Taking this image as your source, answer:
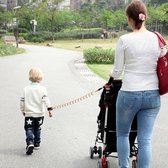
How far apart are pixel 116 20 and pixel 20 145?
176ft

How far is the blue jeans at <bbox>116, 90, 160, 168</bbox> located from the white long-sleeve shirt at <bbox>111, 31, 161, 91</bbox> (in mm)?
73

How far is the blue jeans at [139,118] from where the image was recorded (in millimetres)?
4066

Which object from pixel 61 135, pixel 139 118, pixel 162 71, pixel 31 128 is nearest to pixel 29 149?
pixel 31 128

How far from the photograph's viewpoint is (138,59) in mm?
4051

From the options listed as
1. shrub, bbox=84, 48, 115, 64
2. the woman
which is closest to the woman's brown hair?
the woman

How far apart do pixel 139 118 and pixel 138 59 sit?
567 millimetres

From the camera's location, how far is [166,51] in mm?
4090

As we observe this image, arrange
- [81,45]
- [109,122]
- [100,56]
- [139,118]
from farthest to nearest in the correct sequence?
1. [81,45]
2. [100,56]
3. [109,122]
4. [139,118]

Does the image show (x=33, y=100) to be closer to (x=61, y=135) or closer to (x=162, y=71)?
(x=61, y=135)

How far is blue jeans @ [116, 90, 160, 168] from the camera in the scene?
4.07m

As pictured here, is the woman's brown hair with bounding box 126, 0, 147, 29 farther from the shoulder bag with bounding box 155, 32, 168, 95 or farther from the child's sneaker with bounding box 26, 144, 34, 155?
the child's sneaker with bounding box 26, 144, 34, 155

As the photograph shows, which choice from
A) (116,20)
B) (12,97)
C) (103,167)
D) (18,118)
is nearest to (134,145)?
(103,167)

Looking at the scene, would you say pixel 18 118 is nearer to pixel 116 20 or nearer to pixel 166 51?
pixel 166 51

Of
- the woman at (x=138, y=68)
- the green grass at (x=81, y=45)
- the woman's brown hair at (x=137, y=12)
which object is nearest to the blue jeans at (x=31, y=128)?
the woman at (x=138, y=68)
